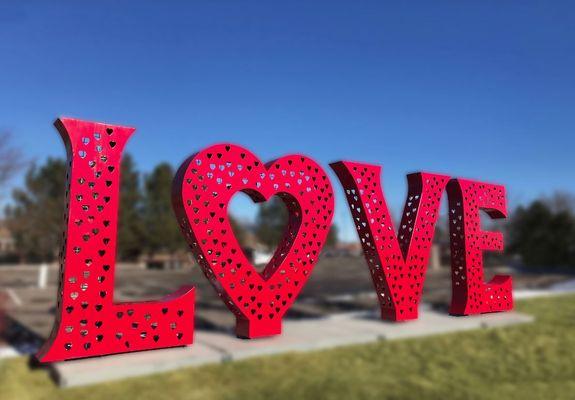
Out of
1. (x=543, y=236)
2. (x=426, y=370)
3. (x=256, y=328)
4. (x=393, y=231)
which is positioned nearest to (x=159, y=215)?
(x=426, y=370)

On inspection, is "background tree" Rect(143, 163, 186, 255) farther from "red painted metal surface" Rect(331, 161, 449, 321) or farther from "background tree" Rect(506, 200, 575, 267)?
"red painted metal surface" Rect(331, 161, 449, 321)

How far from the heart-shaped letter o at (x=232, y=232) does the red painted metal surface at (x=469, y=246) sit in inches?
55.0

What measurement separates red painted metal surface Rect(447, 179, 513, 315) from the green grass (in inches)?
994

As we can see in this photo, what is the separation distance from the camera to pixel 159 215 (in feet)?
169

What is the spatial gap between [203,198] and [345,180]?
4.06ft

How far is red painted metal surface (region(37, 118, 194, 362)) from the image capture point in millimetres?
2613

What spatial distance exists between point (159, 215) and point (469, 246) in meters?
49.7

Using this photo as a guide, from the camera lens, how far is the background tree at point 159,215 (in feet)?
165

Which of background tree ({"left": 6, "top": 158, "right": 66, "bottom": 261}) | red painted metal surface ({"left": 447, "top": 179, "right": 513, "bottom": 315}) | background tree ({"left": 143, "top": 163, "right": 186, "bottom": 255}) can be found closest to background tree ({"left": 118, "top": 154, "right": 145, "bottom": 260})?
background tree ({"left": 143, "top": 163, "right": 186, "bottom": 255})

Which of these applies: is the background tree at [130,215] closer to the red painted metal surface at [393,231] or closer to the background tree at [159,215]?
the background tree at [159,215]

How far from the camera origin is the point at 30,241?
163 ft

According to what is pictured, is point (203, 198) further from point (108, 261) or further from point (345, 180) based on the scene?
point (345, 180)

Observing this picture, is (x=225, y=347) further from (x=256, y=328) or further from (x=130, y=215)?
(x=130, y=215)

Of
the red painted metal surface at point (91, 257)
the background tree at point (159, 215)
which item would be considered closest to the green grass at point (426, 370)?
the background tree at point (159, 215)
